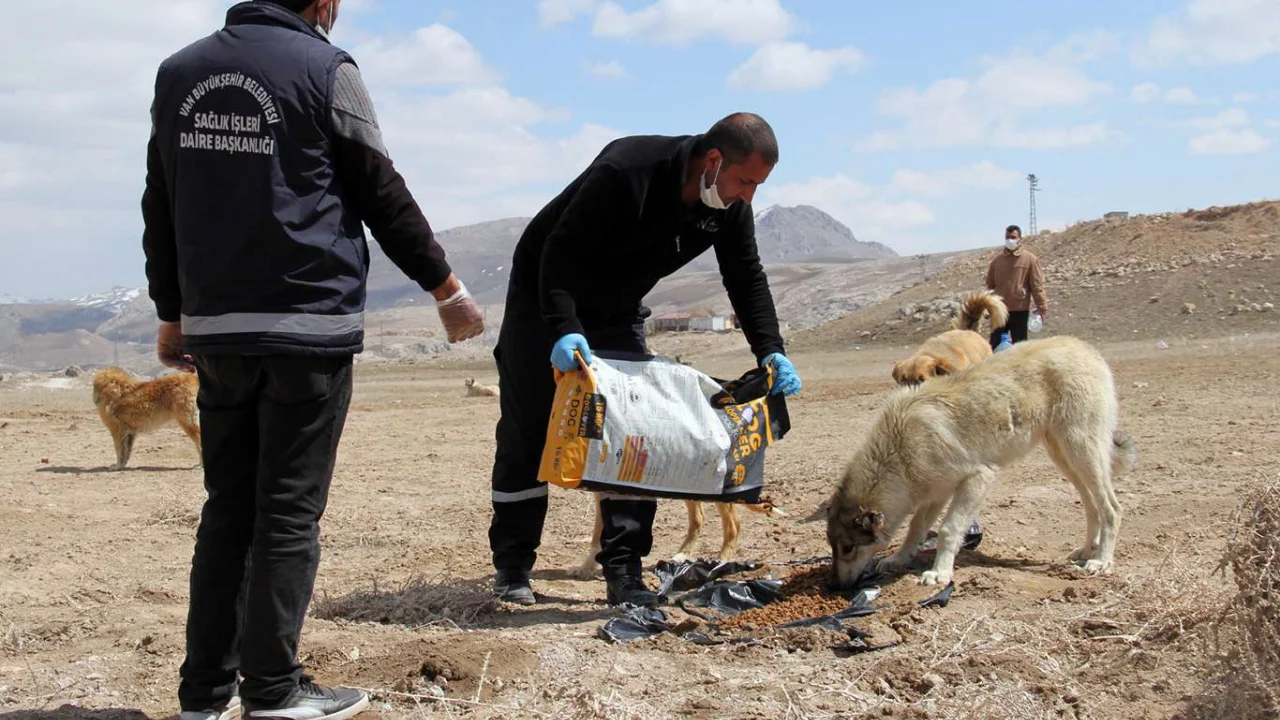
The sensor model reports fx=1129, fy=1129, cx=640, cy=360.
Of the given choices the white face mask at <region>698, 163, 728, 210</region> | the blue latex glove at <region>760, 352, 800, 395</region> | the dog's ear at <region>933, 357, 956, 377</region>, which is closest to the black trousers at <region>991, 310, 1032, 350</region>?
the dog's ear at <region>933, 357, 956, 377</region>

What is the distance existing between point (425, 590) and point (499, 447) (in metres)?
0.81

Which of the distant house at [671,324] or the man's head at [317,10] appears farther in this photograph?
the distant house at [671,324]

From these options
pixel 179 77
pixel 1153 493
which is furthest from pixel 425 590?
pixel 1153 493

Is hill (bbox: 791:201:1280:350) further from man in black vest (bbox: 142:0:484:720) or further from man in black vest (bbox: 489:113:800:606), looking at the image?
man in black vest (bbox: 142:0:484:720)

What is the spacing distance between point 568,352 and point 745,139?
1151 millimetres

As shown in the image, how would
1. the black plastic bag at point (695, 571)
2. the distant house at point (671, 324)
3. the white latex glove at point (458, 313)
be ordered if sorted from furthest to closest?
the distant house at point (671, 324) → the black plastic bag at point (695, 571) → the white latex glove at point (458, 313)

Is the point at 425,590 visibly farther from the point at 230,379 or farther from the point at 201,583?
the point at 230,379

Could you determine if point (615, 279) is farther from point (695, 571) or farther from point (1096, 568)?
point (1096, 568)

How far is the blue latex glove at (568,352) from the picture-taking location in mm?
4768

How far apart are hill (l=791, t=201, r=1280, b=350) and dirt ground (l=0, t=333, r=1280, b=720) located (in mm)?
12893

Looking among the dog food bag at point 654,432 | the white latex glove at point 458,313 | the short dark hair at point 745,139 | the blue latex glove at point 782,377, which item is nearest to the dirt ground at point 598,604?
the dog food bag at point 654,432

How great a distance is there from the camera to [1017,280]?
39.0 ft

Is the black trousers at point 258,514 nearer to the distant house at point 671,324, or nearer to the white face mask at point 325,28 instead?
the white face mask at point 325,28

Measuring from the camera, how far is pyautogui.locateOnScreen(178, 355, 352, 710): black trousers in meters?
3.40
